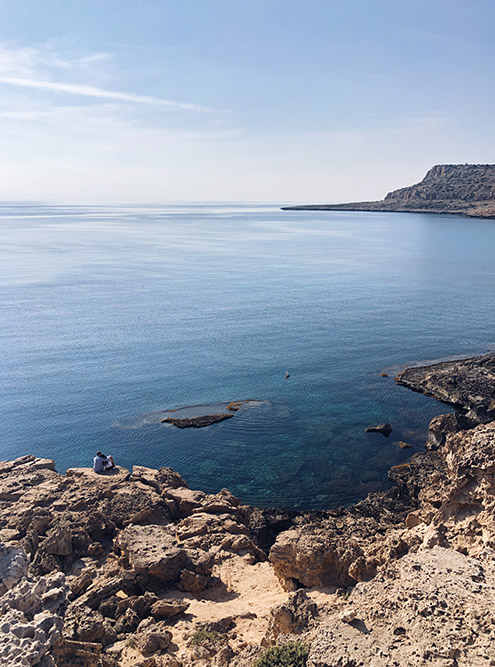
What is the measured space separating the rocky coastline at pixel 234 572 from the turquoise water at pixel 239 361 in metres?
6.23

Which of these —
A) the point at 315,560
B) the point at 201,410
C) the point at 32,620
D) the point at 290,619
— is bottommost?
the point at 201,410

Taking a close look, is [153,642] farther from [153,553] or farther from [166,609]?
[153,553]

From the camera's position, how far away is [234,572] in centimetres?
2419

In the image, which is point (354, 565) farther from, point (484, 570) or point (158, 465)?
point (158, 465)

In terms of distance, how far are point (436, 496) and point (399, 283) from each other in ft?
289

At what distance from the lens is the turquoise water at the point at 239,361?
39188 millimetres

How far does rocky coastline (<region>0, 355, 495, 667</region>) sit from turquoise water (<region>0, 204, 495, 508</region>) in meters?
6.23

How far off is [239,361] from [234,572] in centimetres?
3596

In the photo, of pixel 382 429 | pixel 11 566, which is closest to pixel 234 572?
pixel 11 566

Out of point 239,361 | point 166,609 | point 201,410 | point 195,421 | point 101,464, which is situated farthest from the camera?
point 239,361

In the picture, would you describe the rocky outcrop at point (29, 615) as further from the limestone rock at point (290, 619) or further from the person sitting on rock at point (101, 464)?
the person sitting on rock at point (101, 464)

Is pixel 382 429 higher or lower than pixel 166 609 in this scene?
lower

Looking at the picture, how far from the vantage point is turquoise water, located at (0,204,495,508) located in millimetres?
39188

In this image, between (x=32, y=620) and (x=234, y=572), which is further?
(x=234, y=572)
